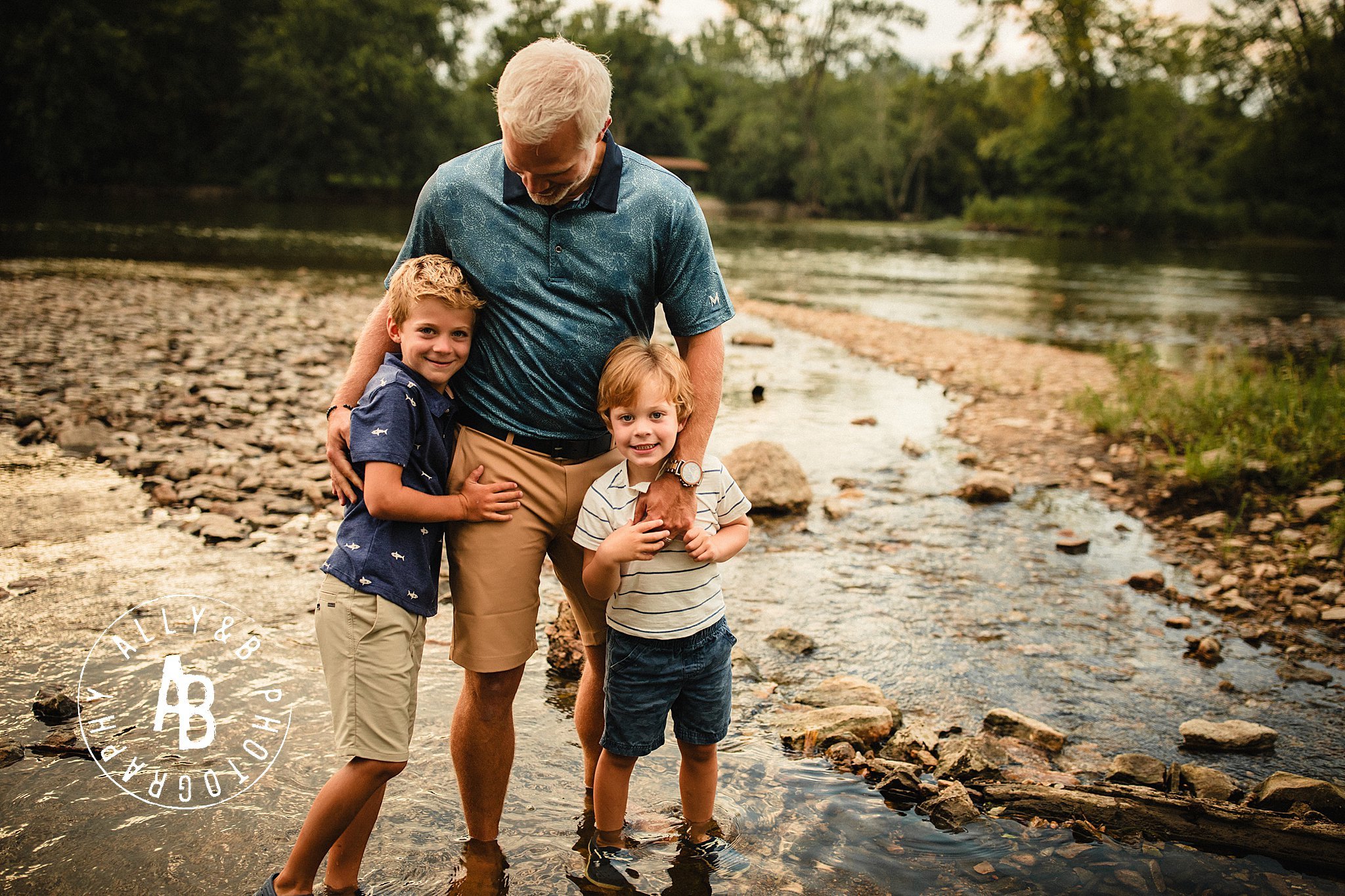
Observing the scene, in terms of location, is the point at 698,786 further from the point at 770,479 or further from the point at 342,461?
the point at 770,479

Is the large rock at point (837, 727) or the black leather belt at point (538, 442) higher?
the black leather belt at point (538, 442)

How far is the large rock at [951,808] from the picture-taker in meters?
2.90

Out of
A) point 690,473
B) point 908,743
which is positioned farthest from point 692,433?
point 908,743

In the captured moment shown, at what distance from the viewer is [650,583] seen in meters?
2.48

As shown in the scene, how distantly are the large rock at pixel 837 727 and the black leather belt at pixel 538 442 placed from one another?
144 cm

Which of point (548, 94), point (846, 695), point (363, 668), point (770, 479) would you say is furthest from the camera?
point (770, 479)

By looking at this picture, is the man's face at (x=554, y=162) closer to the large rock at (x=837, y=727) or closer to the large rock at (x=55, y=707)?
the large rock at (x=837, y=727)

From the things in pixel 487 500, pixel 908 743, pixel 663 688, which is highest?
pixel 487 500

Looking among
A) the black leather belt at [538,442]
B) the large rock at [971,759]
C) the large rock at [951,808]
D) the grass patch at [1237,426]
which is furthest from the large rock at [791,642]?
the grass patch at [1237,426]

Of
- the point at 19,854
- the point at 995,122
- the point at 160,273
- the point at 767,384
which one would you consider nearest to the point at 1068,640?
the point at 19,854

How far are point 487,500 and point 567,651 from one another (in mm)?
1463

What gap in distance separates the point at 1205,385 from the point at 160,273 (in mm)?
15779

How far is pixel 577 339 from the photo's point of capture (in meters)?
2.49

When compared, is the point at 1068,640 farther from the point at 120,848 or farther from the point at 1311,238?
the point at 1311,238
